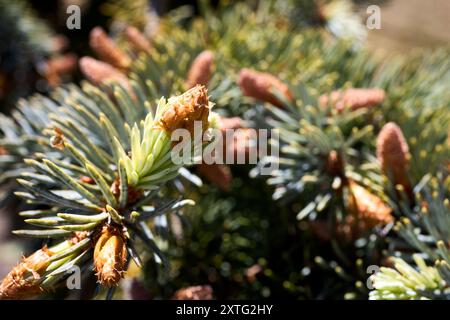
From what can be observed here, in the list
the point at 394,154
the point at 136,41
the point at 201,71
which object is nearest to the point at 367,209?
the point at 394,154

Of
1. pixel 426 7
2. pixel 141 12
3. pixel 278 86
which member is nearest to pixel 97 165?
pixel 278 86

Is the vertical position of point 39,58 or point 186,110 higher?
point 39,58

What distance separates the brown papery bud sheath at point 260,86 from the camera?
0.44m

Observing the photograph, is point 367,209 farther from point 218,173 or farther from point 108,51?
point 108,51

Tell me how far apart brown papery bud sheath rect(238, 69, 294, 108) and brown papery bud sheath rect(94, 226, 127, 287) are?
182 millimetres

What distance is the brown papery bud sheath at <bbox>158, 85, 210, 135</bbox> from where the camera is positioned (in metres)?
0.30

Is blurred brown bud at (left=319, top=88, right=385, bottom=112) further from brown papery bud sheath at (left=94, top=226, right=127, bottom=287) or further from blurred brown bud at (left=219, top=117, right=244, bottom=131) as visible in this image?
brown papery bud sheath at (left=94, top=226, right=127, bottom=287)

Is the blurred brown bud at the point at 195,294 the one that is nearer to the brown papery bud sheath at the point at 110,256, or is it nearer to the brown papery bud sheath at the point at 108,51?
the brown papery bud sheath at the point at 110,256

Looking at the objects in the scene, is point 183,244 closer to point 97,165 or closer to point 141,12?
point 97,165

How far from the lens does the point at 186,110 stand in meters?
0.30

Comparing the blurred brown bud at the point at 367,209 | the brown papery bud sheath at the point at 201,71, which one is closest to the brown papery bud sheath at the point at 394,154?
the blurred brown bud at the point at 367,209

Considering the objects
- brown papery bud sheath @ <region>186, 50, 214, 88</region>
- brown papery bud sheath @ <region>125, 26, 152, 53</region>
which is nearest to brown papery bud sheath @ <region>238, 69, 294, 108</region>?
brown papery bud sheath @ <region>186, 50, 214, 88</region>

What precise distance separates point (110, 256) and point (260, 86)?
21 cm
